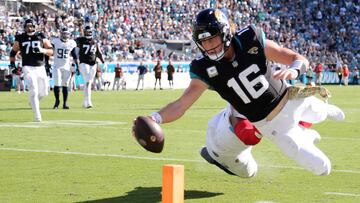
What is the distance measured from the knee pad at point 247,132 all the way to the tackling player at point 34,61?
9.49 metres

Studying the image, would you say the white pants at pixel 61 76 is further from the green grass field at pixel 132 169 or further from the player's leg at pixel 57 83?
the green grass field at pixel 132 169

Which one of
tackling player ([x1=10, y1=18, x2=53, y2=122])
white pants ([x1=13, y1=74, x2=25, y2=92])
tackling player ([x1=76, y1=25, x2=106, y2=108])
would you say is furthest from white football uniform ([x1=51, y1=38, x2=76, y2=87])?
white pants ([x1=13, y1=74, x2=25, y2=92])

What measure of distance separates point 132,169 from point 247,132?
2311 millimetres

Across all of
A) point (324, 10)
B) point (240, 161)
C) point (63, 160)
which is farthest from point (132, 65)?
point (240, 161)

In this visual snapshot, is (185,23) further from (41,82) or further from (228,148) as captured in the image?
(228,148)

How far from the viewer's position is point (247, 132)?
7.67 metres

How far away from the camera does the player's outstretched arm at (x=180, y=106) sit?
6.79 metres

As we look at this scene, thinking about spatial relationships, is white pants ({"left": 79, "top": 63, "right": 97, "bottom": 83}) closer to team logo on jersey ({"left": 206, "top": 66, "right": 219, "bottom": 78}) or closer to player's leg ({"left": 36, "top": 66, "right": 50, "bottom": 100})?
player's leg ({"left": 36, "top": 66, "right": 50, "bottom": 100})

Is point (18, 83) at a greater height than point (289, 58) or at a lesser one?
→ lesser

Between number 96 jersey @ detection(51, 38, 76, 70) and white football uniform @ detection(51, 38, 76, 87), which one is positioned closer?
white football uniform @ detection(51, 38, 76, 87)

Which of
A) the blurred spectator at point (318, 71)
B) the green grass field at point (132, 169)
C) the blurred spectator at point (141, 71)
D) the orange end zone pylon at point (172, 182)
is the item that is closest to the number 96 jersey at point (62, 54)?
the green grass field at point (132, 169)

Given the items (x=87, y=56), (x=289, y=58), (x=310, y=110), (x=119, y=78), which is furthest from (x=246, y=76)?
(x=119, y=78)

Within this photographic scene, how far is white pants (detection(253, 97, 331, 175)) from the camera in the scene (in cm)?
734

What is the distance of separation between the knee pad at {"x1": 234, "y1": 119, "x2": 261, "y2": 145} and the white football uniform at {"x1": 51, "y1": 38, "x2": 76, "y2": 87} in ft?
47.4
